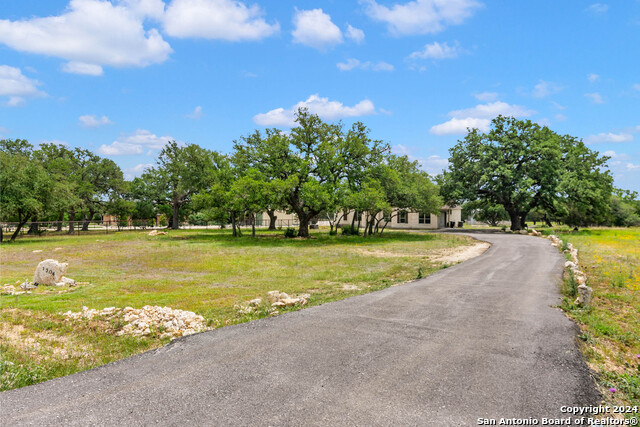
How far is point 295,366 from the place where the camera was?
489 centimetres

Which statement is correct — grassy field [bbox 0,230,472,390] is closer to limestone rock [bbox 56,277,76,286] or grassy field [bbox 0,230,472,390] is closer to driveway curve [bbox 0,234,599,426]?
limestone rock [bbox 56,277,76,286]

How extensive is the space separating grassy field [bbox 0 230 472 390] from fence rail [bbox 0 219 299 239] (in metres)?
21.1

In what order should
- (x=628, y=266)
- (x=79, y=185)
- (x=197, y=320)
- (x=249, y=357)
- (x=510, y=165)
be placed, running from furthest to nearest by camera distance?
1. (x=79, y=185)
2. (x=510, y=165)
3. (x=628, y=266)
4. (x=197, y=320)
5. (x=249, y=357)

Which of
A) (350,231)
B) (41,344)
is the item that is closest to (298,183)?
(350,231)

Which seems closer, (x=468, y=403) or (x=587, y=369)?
(x=468, y=403)

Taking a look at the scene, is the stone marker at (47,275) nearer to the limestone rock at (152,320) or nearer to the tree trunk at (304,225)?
the limestone rock at (152,320)

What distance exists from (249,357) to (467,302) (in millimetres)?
5731

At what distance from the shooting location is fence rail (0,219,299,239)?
39875 millimetres

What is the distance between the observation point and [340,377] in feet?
14.9

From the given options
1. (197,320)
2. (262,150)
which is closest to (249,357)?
(197,320)

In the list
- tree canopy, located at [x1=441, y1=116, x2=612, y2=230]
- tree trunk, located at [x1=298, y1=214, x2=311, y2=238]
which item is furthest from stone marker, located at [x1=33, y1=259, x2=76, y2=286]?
tree canopy, located at [x1=441, y1=116, x2=612, y2=230]

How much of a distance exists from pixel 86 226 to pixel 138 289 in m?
44.4

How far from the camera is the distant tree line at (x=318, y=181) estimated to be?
2900 centimetres

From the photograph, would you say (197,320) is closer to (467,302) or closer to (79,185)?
(467,302)
